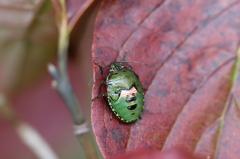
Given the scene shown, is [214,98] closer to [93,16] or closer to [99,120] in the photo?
[99,120]

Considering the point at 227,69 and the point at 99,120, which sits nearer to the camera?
the point at 99,120

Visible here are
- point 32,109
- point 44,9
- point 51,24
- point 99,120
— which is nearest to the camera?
point 99,120

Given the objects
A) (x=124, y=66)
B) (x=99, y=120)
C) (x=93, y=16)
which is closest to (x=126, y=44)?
(x=124, y=66)

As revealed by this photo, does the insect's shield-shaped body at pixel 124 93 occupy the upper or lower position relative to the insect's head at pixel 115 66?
lower

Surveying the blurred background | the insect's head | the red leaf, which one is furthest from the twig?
the blurred background

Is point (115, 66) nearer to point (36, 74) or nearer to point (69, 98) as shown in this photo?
point (69, 98)

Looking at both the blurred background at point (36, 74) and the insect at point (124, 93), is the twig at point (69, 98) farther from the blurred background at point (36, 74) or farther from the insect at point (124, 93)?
the blurred background at point (36, 74)

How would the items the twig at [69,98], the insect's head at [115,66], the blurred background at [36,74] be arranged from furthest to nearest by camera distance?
the blurred background at [36,74]
the insect's head at [115,66]
the twig at [69,98]

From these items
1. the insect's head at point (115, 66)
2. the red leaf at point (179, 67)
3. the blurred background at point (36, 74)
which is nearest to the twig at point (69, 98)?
the red leaf at point (179, 67)
